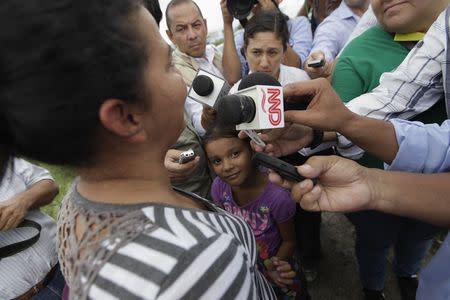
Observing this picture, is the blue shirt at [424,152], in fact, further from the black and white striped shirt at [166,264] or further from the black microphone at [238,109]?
the black and white striped shirt at [166,264]

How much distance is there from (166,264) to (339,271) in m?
2.10

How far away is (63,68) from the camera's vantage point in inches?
22.5

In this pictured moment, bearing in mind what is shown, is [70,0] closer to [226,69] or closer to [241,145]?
[241,145]

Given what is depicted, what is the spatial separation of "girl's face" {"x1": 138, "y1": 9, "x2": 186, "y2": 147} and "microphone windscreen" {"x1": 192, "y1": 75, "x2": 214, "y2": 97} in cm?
61

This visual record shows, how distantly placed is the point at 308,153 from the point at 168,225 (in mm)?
1371

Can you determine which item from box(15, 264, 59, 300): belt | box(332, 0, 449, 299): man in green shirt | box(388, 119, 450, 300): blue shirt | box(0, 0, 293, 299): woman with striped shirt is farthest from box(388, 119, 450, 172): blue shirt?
box(15, 264, 59, 300): belt

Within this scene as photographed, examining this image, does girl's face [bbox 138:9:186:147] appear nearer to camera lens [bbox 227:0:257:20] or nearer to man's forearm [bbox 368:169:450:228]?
man's forearm [bbox 368:169:450:228]

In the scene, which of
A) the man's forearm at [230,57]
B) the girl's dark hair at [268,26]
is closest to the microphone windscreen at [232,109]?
the girl's dark hair at [268,26]

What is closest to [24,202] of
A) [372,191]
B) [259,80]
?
[259,80]

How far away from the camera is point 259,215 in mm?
1728

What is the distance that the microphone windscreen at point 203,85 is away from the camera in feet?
4.73

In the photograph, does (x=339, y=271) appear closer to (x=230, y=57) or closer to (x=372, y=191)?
(x=372, y=191)

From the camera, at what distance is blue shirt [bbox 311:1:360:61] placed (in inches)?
94.9

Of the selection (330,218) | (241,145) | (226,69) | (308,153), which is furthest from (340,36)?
(330,218)
